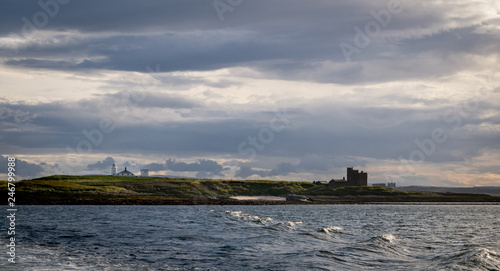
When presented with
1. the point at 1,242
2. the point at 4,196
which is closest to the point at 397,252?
the point at 1,242

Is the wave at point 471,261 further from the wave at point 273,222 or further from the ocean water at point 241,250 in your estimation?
the wave at point 273,222

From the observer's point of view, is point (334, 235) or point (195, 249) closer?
point (195, 249)

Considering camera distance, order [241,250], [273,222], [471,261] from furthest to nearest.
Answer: [273,222], [241,250], [471,261]

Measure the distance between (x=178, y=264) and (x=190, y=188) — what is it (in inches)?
6715

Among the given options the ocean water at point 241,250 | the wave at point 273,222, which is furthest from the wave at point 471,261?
the wave at point 273,222

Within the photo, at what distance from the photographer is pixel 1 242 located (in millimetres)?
41000

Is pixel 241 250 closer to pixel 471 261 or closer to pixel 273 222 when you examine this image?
pixel 471 261

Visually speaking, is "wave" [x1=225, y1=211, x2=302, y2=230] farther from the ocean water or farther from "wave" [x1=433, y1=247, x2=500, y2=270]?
"wave" [x1=433, y1=247, x2=500, y2=270]

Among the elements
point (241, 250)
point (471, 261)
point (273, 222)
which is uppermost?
point (471, 261)

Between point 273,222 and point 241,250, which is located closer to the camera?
point 241,250

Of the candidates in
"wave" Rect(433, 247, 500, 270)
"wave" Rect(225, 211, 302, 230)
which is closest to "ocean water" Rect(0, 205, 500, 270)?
"wave" Rect(433, 247, 500, 270)

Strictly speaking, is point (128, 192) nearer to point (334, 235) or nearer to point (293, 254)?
point (334, 235)

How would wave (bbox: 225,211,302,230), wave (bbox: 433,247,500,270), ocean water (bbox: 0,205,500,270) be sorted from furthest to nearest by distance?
1. wave (bbox: 225,211,302,230)
2. ocean water (bbox: 0,205,500,270)
3. wave (bbox: 433,247,500,270)

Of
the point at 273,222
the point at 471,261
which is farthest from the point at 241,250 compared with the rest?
the point at 273,222
